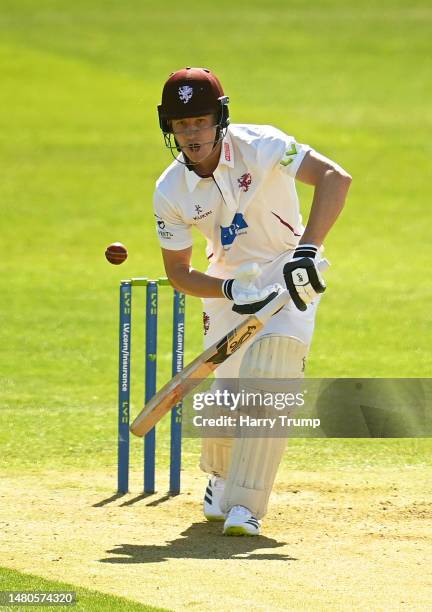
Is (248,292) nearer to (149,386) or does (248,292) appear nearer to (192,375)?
(192,375)

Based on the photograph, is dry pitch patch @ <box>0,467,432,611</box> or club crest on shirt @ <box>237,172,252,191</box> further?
club crest on shirt @ <box>237,172,252,191</box>

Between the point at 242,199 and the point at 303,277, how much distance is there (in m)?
0.52

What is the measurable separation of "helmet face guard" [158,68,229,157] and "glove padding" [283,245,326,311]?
2.03 feet

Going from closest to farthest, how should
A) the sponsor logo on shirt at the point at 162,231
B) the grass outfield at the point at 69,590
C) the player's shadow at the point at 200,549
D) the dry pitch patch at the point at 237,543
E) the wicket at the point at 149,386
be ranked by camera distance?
the grass outfield at the point at 69,590 < the dry pitch patch at the point at 237,543 < the player's shadow at the point at 200,549 < the sponsor logo on shirt at the point at 162,231 < the wicket at the point at 149,386

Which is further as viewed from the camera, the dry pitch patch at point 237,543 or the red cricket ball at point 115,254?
the red cricket ball at point 115,254

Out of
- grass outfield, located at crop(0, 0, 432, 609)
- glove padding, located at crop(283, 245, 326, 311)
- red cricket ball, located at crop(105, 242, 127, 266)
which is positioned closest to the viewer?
glove padding, located at crop(283, 245, 326, 311)

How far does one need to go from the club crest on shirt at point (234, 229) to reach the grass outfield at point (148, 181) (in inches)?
55.9

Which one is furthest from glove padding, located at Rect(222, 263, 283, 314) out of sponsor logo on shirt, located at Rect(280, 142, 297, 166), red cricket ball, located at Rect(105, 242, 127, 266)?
red cricket ball, located at Rect(105, 242, 127, 266)

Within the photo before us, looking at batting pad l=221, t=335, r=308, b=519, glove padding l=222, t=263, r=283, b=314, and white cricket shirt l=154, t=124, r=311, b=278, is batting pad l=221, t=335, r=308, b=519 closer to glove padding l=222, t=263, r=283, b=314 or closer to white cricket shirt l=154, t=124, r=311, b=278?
glove padding l=222, t=263, r=283, b=314

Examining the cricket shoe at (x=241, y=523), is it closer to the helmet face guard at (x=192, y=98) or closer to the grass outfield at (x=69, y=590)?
the grass outfield at (x=69, y=590)

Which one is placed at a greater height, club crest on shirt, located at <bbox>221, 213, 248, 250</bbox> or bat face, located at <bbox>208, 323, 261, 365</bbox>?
club crest on shirt, located at <bbox>221, 213, 248, 250</bbox>

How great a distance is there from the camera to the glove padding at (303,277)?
4.66 meters

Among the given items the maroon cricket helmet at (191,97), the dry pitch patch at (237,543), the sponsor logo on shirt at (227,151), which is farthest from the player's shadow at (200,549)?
the maroon cricket helmet at (191,97)

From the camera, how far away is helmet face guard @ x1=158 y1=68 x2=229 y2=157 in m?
4.86
